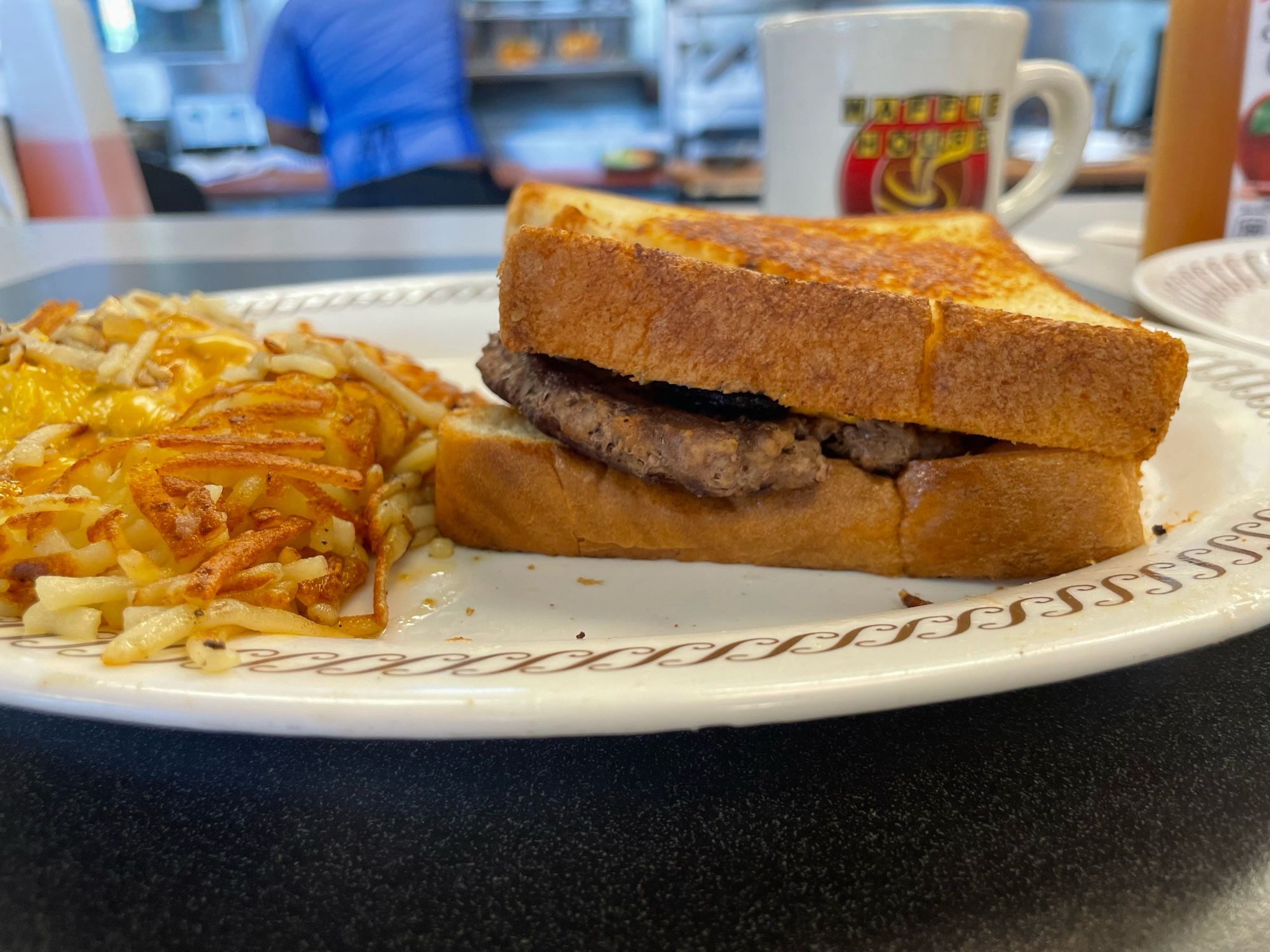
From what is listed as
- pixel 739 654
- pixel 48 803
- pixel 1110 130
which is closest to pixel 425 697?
pixel 739 654

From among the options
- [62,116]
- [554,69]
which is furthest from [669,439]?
[554,69]

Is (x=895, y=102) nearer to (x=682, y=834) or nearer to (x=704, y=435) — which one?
(x=704, y=435)

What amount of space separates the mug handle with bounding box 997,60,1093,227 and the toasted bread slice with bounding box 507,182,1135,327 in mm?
1090

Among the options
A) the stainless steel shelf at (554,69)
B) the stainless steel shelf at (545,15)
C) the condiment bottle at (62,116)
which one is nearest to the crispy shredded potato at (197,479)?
the condiment bottle at (62,116)

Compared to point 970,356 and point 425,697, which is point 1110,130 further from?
point 425,697

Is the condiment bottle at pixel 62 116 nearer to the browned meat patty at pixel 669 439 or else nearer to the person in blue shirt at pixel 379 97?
the person in blue shirt at pixel 379 97

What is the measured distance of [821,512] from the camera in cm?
135

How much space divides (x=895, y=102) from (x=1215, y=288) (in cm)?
98

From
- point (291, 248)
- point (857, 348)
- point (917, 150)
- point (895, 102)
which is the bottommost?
point (291, 248)

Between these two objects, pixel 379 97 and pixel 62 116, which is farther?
pixel 379 97

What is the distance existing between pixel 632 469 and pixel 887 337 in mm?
404

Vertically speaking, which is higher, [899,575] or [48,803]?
[48,803]

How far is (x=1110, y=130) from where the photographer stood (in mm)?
10211

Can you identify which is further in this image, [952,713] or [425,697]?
[952,713]
